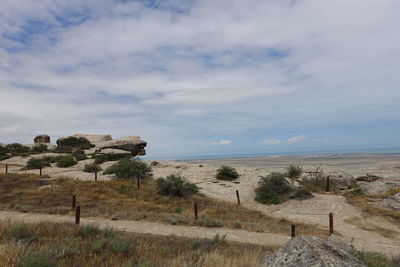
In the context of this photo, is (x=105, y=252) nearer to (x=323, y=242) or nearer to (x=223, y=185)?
(x=323, y=242)

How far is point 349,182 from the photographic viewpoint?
25.9 metres

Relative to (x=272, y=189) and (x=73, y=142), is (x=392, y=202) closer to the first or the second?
(x=272, y=189)

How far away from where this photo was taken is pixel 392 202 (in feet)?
61.4

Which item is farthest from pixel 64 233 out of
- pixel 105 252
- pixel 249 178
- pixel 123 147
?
pixel 123 147

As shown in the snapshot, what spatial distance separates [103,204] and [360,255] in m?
14.0

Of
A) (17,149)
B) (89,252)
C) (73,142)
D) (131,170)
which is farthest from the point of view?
(73,142)

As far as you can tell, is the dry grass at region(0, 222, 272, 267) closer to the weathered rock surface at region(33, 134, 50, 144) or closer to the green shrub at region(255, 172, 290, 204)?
the green shrub at region(255, 172, 290, 204)

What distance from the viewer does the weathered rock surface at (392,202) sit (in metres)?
18.2

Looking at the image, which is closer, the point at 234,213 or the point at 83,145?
the point at 234,213

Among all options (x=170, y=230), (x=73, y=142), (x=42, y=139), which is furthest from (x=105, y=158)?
(x=42, y=139)

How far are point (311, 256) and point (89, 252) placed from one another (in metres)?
4.41

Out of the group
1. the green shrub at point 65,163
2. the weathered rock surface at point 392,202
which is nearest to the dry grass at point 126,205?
the weathered rock surface at point 392,202

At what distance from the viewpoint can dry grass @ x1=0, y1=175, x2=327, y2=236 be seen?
13.6 m

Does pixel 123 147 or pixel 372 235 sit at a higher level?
pixel 123 147
